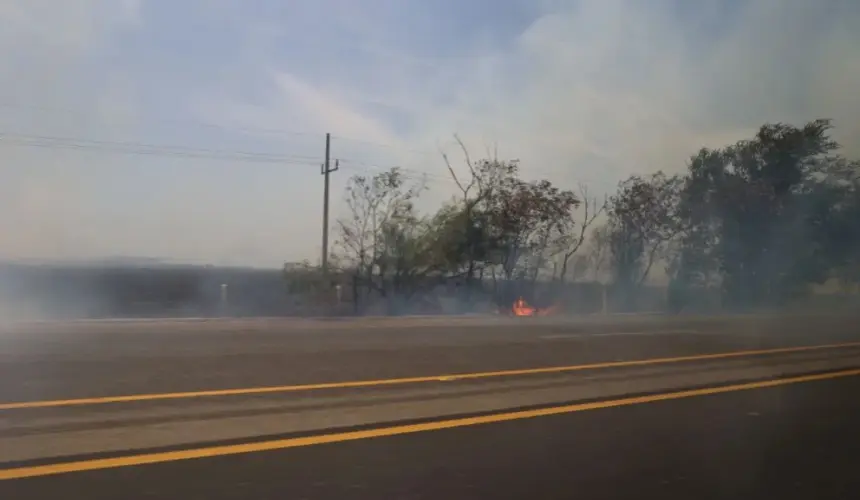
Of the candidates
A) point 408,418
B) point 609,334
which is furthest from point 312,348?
point 609,334

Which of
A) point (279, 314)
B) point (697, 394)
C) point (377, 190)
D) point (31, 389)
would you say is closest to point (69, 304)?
point (279, 314)

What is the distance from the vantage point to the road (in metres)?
5.60

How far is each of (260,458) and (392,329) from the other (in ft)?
35.6

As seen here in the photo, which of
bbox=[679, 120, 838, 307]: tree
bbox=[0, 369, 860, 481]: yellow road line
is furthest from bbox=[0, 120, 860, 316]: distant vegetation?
bbox=[0, 369, 860, 481]: yellow road line

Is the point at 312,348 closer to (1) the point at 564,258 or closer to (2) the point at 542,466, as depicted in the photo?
(2) the point at 542,466

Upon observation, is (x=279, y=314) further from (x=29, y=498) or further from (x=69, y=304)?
(x=29, y=498)

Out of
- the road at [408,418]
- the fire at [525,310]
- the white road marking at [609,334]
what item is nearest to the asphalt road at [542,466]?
the road at [408,418]

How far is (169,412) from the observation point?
7.40 m

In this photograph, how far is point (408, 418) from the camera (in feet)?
24.8

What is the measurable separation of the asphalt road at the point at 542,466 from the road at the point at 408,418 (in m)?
0.02

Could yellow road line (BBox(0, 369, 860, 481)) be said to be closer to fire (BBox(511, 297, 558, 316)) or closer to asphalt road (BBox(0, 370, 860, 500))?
asphalt road (BBox(0, 370, 860, 500))

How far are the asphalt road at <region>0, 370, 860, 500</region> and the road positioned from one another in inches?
0.9

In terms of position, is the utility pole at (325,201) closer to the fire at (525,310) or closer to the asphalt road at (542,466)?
the fire at (525,310)

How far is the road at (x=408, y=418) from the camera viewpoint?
560 cm
